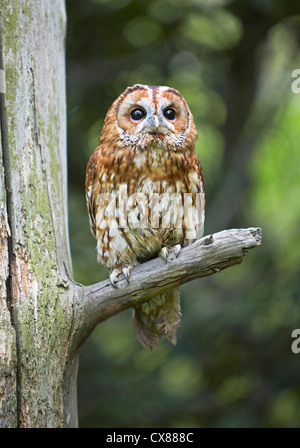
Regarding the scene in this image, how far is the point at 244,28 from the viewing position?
3.54 metres

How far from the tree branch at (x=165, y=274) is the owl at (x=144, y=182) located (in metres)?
0.12

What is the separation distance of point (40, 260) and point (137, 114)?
0.73 metres

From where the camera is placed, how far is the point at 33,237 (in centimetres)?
196

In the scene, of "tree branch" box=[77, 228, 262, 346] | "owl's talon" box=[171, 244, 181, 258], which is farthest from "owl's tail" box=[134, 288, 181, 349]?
"tree branch" box=[77, 228, 262, 346]

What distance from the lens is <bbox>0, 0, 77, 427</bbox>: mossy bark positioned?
1.84 m

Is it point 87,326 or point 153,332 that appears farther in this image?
point 153,332

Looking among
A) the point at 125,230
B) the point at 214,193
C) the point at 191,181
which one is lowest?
the point at 125,230

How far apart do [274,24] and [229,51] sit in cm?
36
